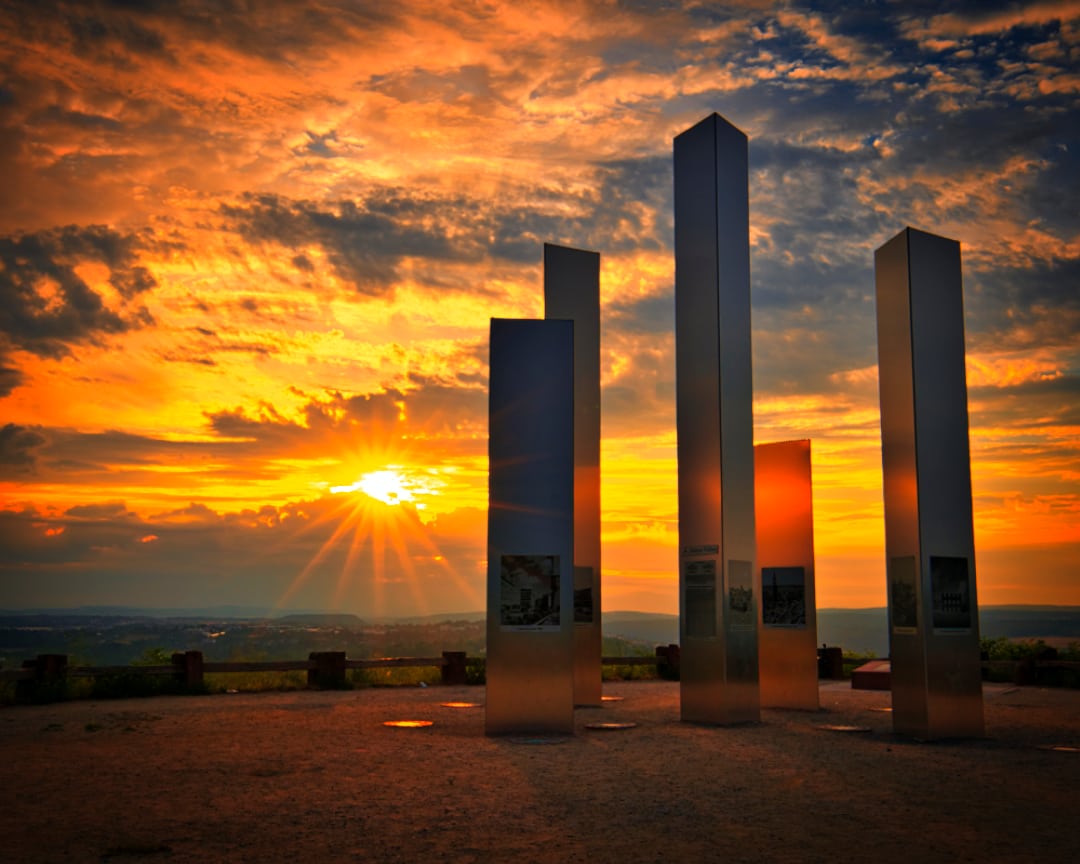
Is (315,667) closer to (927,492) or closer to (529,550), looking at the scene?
(529,550)

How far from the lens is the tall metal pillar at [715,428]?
56.5 ft

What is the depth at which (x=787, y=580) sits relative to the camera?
20.6 m

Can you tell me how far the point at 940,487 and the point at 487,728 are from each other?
25.1ft

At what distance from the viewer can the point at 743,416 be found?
701 inches

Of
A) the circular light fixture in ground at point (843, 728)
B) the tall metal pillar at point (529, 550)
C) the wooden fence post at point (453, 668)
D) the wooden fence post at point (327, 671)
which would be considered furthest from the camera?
the wooden fence post at point (453, 668)

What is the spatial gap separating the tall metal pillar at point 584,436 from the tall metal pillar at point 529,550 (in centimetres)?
383

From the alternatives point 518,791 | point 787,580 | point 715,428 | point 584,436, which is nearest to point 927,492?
point 715,428

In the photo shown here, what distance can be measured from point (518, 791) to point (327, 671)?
→ 513 inches

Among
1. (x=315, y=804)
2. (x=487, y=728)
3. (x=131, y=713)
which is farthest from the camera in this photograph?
(x=131, y=713)

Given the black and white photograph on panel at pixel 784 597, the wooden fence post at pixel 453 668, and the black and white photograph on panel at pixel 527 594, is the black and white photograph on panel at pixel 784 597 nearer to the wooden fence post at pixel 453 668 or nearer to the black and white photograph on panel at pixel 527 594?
the black and white photograph on panel at pixel 527 594

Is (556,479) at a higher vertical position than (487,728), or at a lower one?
higher

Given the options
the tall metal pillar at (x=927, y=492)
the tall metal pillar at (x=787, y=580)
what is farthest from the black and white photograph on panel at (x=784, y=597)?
the tall metal pillar at (x=927, y=492)

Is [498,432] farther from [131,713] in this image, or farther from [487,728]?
[131,713]

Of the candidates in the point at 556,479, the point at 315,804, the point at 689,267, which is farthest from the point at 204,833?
the point at 689,267
